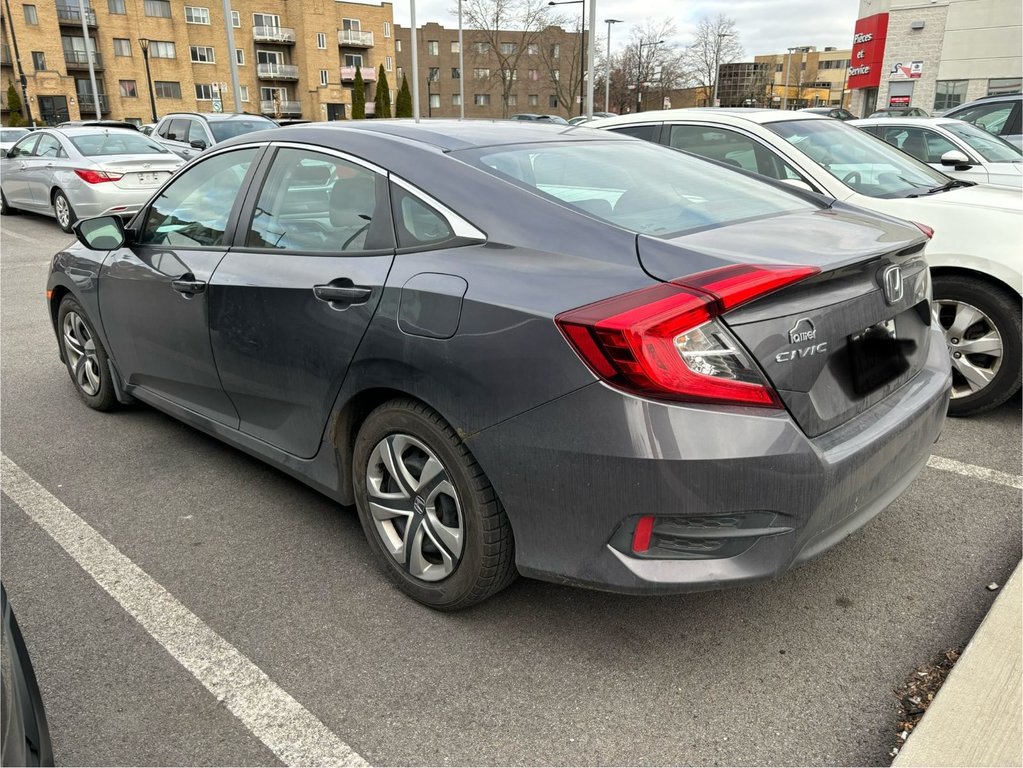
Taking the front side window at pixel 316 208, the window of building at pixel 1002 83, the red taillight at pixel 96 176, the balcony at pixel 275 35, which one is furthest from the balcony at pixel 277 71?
the front side window at pixel 316 208

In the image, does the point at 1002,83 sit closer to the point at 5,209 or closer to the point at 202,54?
the point at 5,209

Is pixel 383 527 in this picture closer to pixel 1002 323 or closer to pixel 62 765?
pixel 62 765

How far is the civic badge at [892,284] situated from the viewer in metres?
2.48

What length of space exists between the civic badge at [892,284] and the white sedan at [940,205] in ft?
5.44

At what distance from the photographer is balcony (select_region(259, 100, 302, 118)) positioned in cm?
6894

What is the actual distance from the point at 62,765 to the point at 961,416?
4.48 metres

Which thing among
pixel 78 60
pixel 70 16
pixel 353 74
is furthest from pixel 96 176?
pixel 353 74

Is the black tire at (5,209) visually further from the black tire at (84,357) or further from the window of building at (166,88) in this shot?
the window of building at (166,88)

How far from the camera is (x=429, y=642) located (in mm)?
2633

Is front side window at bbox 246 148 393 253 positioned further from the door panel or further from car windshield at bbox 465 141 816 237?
car windshield at bbox 465 141 816 237

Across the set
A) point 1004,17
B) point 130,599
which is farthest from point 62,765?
point 1004,17

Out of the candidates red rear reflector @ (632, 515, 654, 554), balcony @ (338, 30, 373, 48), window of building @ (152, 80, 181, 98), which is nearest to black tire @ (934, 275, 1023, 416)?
red rear reflector @ (632, 515, 654, 554)

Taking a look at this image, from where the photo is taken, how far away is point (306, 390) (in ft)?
9.80

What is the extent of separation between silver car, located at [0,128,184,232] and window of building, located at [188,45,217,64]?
57.6m
